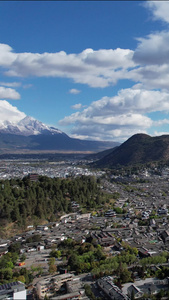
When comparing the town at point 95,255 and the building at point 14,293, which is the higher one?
the building at point 14,293

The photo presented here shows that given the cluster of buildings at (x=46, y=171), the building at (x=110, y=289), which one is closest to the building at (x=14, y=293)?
the building at (x=110, y=289)

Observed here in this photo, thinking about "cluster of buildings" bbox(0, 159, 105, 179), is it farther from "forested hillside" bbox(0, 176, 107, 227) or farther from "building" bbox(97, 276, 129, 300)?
"building" bbox(97, 276, 129, 300)

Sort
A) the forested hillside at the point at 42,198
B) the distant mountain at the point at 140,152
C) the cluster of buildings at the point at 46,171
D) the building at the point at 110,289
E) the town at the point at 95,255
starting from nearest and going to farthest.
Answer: the building at the point at 110,289 < the town at the point at 95,255 < the forested hillside at the point at 42,198 < the cluster of buildings at the point at 46,171 < the distant mountain at the point at 140,152

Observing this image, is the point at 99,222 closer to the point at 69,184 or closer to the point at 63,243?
the point at 63,243

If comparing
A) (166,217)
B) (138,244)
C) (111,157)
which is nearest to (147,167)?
(111,157)

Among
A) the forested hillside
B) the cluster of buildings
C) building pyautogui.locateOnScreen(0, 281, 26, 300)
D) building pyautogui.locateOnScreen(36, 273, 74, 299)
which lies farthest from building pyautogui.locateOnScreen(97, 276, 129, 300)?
the cluster of buildings

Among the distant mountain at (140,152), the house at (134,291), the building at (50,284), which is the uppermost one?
the distant mountain at (140,152)

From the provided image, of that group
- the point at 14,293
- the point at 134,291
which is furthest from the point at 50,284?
the point at 134,291

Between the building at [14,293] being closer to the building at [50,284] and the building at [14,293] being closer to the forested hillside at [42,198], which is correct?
the building at [50,284]
